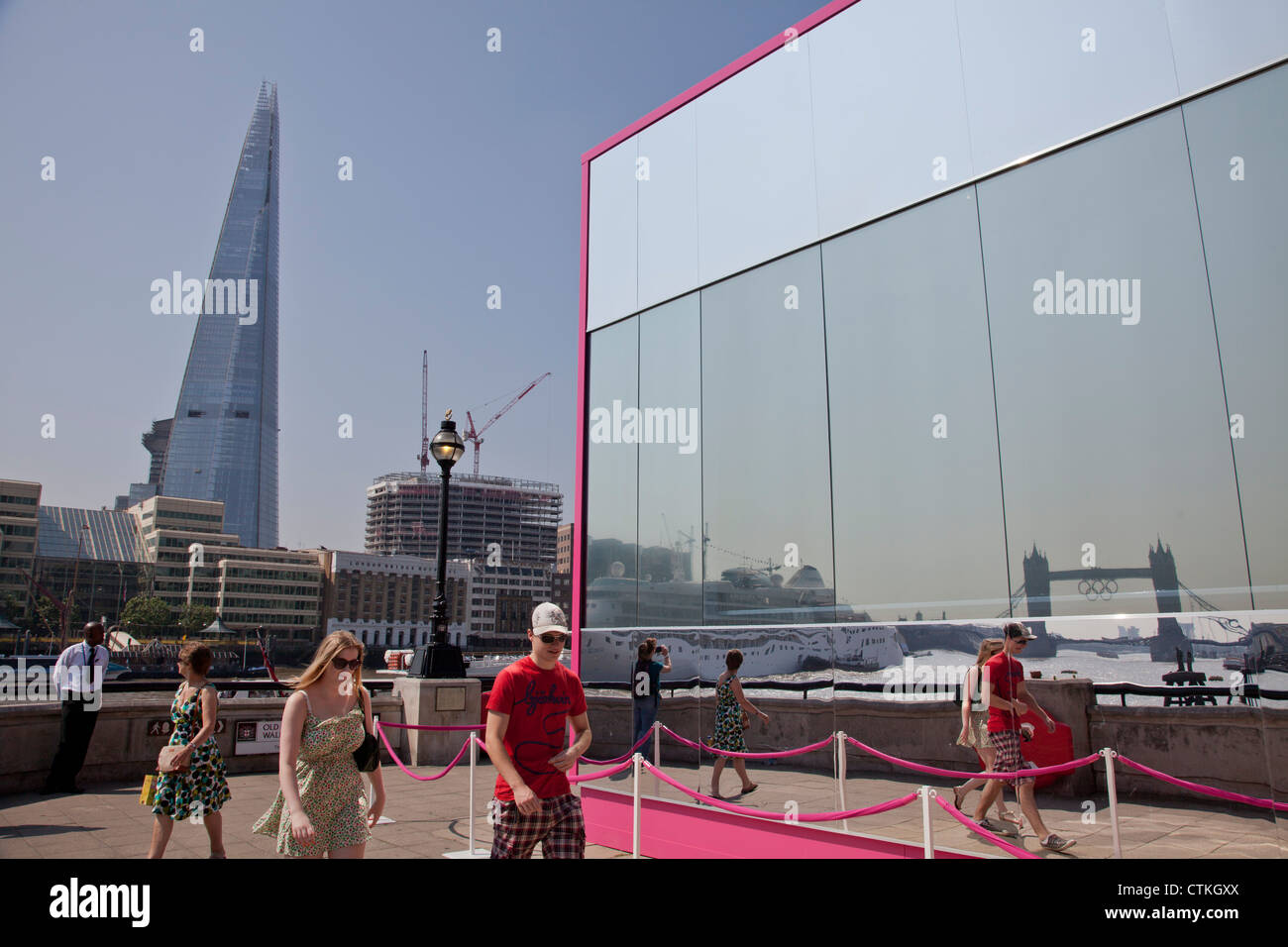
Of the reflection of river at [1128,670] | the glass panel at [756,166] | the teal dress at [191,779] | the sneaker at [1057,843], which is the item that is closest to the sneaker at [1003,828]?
the sneaker at [1057,843]

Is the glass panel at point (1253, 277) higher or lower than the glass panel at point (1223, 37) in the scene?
lower

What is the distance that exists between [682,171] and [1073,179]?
4.66 m

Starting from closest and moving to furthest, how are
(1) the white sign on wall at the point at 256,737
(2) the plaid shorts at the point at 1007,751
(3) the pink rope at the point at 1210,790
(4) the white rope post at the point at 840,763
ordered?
(3) the pink rope at the point at 1210,790 < (2) the plaid shorts at the point at 1007,751 < (4) the white rope post at the point at 840,763 < (1) the white sign on wall at the point at 256,737

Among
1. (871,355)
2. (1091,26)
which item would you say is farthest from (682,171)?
(1091,26)

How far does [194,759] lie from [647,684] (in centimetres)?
441

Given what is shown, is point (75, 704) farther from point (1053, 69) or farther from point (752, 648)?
point (1053, 69)

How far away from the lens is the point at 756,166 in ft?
30.0

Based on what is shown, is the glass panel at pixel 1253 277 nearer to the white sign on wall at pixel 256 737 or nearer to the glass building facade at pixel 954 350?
the glass building facade at pixel 954 350

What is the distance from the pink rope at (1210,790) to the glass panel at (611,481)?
17.3ft

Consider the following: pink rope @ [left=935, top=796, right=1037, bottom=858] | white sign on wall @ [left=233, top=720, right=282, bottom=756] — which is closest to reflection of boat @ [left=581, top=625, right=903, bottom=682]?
pink rope @ [left=935, top=796, right=1037, bottom=858]

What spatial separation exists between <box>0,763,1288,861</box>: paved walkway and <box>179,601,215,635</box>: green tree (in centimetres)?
16033

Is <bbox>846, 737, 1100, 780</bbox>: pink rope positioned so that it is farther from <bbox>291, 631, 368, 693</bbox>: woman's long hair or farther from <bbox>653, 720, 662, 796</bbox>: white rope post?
<bbox>291, 631, 368, 693</bbox>: woman's long hair

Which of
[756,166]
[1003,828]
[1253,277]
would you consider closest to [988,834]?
[1003,828]

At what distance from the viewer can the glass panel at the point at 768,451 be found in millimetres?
8000
